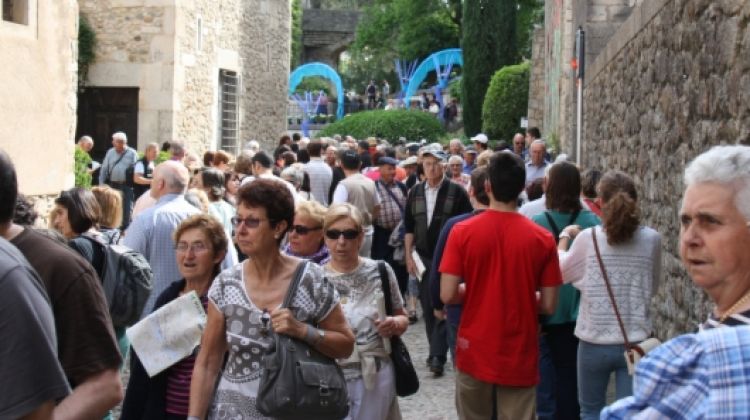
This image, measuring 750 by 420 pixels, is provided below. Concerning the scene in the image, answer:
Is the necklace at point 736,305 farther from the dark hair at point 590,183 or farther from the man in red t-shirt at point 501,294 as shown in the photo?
the dark hair at point 590,183

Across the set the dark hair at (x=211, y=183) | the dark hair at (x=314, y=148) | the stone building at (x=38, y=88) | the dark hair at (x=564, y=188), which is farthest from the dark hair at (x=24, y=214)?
the dark hair at (x=314, y=148)

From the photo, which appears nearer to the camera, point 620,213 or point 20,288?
point 20,288

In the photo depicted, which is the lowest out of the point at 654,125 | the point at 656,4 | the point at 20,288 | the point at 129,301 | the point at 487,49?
the point at 129,301

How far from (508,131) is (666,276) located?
21980mm

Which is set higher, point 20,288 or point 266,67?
point 266,67

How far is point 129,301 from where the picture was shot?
5.48 meters

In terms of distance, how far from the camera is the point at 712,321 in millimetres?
2332

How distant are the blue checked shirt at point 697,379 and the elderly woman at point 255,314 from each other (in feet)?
6.67

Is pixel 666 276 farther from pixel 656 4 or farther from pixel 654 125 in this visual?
pixel 656 4

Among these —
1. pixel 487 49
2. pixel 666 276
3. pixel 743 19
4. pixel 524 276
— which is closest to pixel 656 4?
pixel 666 276

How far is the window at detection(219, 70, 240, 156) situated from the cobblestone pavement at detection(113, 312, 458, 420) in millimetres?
14963

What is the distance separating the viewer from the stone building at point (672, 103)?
525 centimetres

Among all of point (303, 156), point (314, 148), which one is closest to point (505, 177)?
point (314, 148)

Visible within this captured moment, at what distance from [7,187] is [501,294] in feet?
9.17
